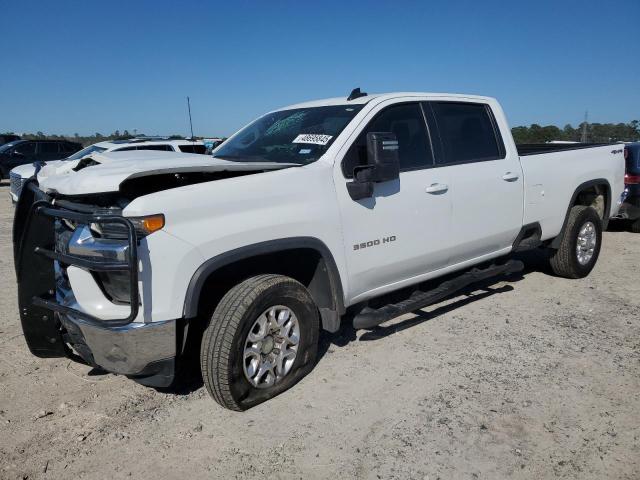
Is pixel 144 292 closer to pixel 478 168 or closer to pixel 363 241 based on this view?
pixel 363 241

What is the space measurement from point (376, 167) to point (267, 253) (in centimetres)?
94

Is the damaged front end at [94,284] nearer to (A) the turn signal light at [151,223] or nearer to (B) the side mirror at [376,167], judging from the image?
(A) the turn signal light at [151,223]

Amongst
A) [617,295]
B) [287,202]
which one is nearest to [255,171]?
[287,202]

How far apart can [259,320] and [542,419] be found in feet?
5.95

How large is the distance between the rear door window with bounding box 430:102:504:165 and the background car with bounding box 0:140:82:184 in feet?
62.3

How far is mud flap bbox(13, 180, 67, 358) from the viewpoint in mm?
3236

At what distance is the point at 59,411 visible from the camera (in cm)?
324

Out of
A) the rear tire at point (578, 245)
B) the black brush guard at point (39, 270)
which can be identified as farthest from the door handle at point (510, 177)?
the black brush guard at point (39, 270)

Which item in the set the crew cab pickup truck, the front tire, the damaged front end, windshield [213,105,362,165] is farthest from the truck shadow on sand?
windshield [213,105,362,165]

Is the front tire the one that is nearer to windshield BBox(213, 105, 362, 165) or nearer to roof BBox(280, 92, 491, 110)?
windshield BBox(213, 105, 362, 165)

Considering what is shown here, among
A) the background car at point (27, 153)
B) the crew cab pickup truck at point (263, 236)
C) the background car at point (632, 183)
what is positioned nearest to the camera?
the crew cab pickup truck at point (263, 236)

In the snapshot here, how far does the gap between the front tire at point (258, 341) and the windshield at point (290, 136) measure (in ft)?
3.20

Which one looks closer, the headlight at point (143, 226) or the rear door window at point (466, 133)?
the headlight at point (143, 226)

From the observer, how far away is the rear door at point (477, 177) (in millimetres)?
4281
